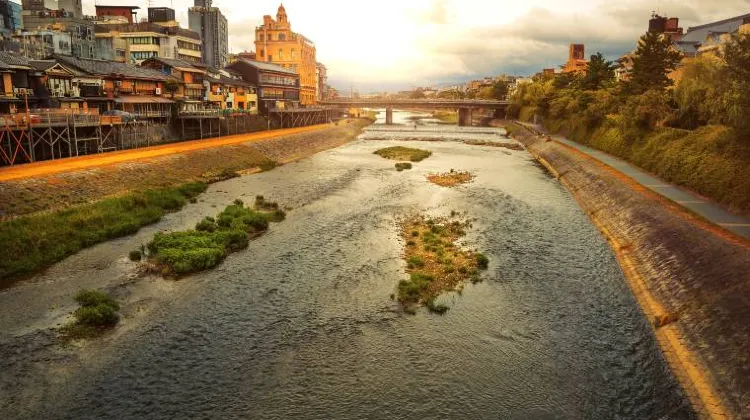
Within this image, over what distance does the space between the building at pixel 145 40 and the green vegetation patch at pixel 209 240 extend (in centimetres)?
7345

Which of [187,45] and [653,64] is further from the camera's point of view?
[187,45]

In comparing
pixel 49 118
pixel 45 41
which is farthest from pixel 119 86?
pixel 45 41

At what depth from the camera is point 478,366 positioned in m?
16.4

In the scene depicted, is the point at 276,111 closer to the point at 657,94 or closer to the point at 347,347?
the point at 657,94

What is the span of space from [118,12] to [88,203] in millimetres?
99327

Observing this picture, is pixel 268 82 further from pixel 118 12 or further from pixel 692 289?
pixel 692 289

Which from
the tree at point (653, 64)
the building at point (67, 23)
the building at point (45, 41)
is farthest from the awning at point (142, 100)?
the tree at point (653, 64)

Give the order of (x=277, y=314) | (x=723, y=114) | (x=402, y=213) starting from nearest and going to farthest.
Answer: (x=277, y=314) < (x=723, y=114) < (x=402, y=213)

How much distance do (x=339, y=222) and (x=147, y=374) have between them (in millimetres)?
19580

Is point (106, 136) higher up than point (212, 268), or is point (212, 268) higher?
point (106, 136)

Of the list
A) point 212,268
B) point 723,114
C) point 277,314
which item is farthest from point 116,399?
point 723,114

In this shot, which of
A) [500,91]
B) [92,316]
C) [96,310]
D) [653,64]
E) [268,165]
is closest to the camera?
[92,316]

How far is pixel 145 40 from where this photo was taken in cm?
9438

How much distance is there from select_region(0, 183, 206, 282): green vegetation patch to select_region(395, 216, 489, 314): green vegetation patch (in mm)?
17279
